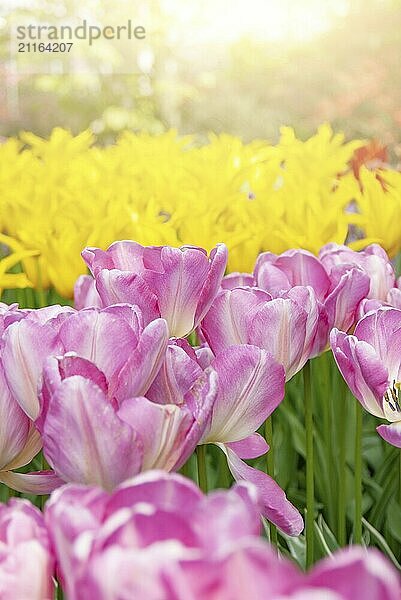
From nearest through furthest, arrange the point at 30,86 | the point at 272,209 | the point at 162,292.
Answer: the point at 162,292
the point at 272,209
the point at 30,86

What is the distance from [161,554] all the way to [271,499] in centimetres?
27

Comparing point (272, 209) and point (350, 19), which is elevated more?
point (350, 19)

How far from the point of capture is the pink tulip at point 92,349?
393 millimetres

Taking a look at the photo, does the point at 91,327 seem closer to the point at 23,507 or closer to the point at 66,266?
the point at 23,507

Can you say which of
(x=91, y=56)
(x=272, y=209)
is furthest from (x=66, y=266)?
(x=91, y=56)

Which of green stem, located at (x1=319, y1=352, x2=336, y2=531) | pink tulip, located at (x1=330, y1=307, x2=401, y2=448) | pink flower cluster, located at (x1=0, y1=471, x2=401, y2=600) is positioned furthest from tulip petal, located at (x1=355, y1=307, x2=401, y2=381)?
green stem, located at (x1=319, y1=352, x2=336, y2=531)

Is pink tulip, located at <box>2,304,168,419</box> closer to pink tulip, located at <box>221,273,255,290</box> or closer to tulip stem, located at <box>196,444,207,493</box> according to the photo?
tulip stem, located at <box>196,444,207,493</box>

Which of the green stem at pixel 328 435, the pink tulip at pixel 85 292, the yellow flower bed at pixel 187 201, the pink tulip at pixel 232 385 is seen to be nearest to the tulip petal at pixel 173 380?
the pink tulip at pixel 232 385

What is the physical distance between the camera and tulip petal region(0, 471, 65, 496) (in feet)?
1.40

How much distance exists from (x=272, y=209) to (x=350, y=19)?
2121mm

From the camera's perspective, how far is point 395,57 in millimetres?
3260

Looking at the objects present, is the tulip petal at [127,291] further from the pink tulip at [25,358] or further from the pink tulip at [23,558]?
the pink tulip at [23,558]

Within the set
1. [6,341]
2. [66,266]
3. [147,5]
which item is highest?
[147,5]

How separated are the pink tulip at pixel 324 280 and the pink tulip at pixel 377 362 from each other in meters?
0.05
